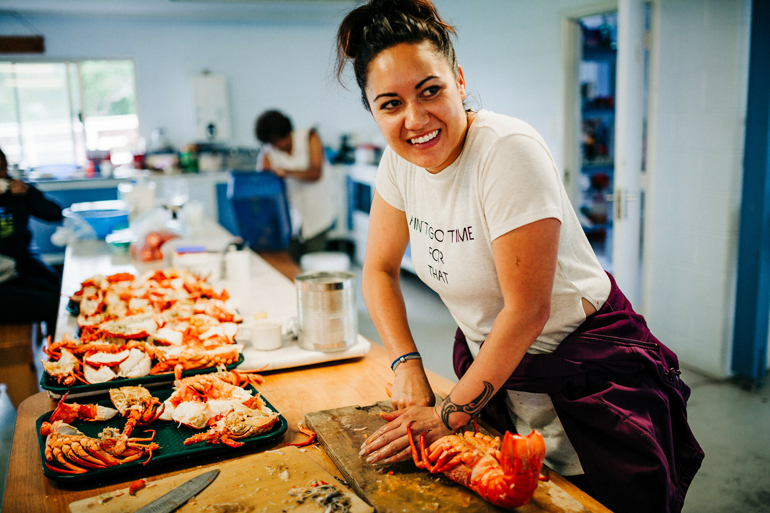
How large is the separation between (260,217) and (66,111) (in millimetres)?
4575

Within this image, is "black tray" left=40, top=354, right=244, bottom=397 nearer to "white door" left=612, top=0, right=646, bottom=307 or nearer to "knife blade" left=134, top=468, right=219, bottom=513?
"knife blade" left=134, top=468, right=219, bottom=513

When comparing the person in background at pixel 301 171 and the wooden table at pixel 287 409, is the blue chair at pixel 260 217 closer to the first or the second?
the person in background at pixel 301 171

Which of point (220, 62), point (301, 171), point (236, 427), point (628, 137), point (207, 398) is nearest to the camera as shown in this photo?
point (236, 427)

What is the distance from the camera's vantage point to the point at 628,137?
10.2ft

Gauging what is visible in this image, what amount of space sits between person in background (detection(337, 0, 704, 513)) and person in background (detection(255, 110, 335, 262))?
3814 millimetres

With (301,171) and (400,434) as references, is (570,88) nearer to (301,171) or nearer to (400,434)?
(301,171)

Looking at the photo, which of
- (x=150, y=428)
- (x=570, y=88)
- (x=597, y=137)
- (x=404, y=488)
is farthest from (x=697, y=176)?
(x=150, y=428)

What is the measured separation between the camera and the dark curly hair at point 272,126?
15.9ft

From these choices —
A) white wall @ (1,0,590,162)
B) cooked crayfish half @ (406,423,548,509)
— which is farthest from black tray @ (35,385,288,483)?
white wall @ (1,0,590,162)

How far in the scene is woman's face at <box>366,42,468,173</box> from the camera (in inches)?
41.4

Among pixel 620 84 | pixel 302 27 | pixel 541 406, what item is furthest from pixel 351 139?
pixel 541 406

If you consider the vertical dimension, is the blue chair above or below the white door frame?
below

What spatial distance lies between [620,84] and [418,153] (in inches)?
91.5

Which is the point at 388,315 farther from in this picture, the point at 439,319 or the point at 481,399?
the point at 439,319
